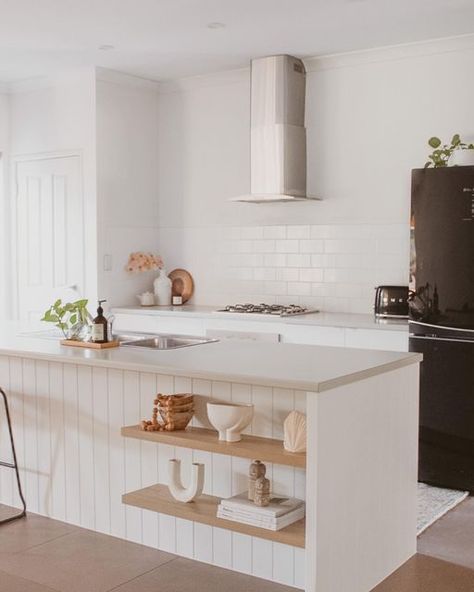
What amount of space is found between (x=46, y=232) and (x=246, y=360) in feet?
11.6

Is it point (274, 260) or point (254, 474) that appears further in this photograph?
point (274, 260)

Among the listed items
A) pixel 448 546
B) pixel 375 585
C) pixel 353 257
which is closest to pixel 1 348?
pixel 375 585

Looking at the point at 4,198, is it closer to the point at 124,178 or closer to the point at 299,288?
the point at 124,178

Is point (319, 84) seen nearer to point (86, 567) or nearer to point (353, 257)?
point (353, 257)

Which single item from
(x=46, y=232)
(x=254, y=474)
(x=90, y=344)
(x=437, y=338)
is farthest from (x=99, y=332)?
(x=46, y=232)

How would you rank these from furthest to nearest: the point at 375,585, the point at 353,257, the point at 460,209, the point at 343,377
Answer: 1. the point at 353,257
2. the point at 460,209
3. the point at 375,585
4. the point at 343,377

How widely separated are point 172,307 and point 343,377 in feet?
11.1

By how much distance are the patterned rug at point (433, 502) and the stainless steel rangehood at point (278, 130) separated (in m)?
2.19

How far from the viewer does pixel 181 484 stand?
3.38 meters

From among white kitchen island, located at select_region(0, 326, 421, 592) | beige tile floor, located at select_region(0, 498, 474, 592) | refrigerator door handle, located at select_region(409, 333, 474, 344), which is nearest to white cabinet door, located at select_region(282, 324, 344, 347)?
refrigerator door handle, located at select_region(409, 333, 474, 344)

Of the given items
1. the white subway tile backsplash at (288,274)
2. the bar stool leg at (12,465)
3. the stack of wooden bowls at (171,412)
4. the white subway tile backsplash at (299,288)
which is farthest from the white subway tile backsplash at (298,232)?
the stack of wooden bowls at (171,412)

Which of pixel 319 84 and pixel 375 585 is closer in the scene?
pixel 375 585

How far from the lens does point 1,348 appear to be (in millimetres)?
3672

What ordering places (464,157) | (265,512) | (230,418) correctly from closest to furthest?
(265,512)
(230,418)
(464,157)
